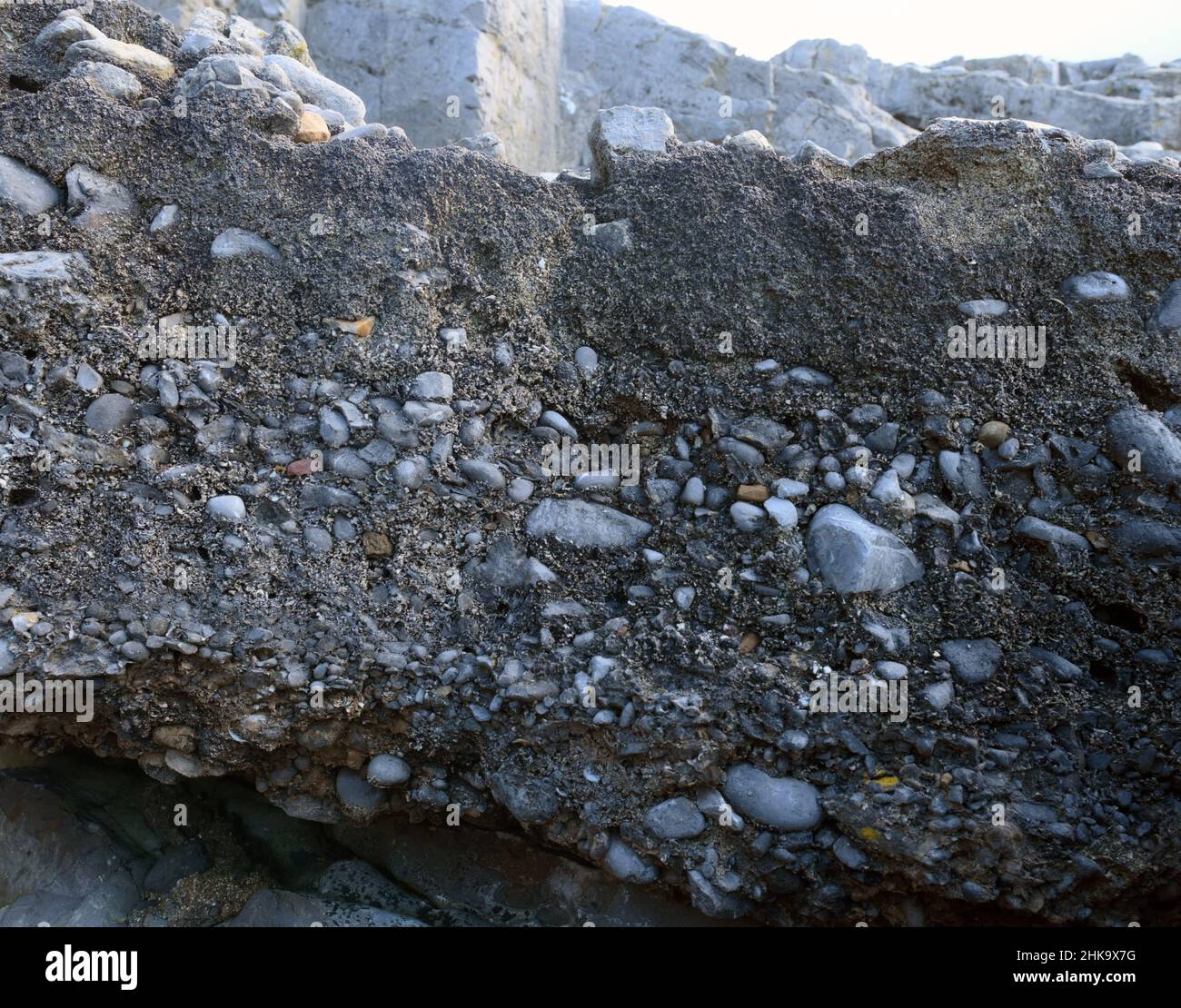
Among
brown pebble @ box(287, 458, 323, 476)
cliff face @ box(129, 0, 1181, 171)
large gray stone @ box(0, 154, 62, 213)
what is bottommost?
brown pebble @ box(287, 458, 323, 476)

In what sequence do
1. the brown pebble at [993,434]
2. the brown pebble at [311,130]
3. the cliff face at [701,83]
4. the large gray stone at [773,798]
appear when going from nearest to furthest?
the large gray stone at [773,798] → the brown pebble at [993,434] → the brown pebble at [311,130] → the cliff face at [701,83]

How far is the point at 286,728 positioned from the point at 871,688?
166cm

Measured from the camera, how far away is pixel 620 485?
10.2 feet

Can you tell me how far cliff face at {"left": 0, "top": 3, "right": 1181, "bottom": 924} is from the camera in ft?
8.97

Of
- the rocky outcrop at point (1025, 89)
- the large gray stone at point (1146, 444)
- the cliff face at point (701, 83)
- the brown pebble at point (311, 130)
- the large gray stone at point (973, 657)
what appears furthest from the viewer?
the rocky outcrop at point (1025, 89)

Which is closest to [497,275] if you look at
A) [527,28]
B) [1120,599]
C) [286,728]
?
[286,728]

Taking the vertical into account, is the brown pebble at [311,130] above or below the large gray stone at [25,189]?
above

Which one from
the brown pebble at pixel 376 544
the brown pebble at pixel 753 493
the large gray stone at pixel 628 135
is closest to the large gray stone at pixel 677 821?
the brown pebble at pixel 753 493

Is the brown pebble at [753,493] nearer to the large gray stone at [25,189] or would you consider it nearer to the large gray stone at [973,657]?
the large gray stone at [973,657]

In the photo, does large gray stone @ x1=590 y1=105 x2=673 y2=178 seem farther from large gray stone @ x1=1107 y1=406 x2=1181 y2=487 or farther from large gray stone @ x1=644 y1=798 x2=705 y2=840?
large gray stone @ x1=644 y1=798 x2=705 y2=840

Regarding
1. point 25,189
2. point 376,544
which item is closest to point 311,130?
point 25,189

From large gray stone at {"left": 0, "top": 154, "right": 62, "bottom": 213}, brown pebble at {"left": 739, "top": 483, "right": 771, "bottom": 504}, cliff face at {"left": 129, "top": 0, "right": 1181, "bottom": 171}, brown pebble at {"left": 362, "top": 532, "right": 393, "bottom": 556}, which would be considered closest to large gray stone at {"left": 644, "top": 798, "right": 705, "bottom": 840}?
brown pebble at {"left": 739, "top": 483, "right": 771, "bottom": 504}

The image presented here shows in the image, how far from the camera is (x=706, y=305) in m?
3.19

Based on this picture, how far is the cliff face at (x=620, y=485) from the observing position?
2734 millimetres
